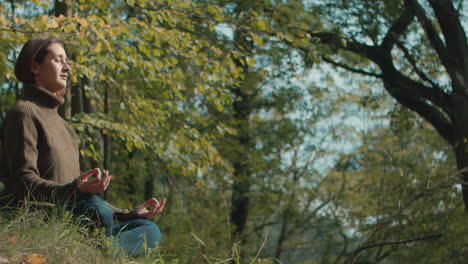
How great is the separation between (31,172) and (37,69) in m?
0.72

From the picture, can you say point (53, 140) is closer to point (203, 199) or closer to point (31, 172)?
Result: point (31, 172)

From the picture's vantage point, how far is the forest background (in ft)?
23.1

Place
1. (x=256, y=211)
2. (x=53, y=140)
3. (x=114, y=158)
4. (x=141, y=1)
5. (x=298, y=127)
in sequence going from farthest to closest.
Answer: (x=256, y=211)
(x=298, y=127)
(x=114, y=158)
(x=141, y=1)
(x=53, y=140)

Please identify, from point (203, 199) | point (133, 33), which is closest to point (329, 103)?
point (203, 199)

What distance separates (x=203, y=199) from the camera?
417 inches

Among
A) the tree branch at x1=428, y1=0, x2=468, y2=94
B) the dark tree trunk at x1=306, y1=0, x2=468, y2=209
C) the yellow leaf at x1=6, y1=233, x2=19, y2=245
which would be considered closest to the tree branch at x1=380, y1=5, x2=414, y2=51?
the dark tree trunk at x1=306, y1=0, x2=468, y2=209

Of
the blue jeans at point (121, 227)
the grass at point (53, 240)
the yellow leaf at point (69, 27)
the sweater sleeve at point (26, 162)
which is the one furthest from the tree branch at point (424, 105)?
the sweater sleeve at point (26, 162)

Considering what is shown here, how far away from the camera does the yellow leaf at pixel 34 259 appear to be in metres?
2.75

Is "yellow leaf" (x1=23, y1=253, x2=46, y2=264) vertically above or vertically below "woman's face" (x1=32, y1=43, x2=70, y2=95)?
below

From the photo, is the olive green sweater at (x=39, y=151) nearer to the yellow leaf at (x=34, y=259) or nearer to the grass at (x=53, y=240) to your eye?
the grass at (x=53, y=240)

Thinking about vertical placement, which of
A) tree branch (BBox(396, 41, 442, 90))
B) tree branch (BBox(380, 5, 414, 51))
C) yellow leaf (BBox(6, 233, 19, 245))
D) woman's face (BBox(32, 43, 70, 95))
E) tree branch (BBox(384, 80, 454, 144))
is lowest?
yellow leaf (BBox(6, 233, 19, 245))

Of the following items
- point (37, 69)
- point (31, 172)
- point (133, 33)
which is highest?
point (133, 33)

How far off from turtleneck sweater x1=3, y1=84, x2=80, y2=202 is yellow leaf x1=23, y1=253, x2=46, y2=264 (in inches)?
16.2

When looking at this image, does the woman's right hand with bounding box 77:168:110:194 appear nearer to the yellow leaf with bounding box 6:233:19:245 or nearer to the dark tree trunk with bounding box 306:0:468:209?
the yellow leaf with bounding box 6:233:19:245
